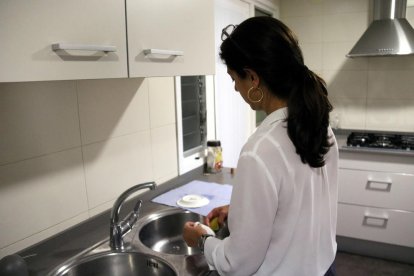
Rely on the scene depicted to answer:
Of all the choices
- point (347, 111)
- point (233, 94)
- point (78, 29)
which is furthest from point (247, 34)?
point (347, 111)

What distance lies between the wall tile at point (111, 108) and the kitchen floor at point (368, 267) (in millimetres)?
1876

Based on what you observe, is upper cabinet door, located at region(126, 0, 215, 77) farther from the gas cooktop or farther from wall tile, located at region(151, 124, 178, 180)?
the gas cooktop

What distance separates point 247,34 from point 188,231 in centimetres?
60

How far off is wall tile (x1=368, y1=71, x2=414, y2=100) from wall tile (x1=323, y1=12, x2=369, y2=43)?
37 cm

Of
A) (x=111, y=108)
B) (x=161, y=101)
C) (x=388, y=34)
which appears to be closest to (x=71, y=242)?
(x=111, y=108)

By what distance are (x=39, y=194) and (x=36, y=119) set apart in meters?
0.25

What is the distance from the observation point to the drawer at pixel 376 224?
8.25ft

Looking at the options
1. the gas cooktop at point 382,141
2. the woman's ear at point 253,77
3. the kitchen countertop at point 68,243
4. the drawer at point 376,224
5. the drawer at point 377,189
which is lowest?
the drawer at point 376,224

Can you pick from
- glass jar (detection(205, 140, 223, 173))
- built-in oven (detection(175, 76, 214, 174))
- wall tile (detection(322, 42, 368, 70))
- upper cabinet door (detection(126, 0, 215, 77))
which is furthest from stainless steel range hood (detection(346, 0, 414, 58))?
upper cabinet door (detection(126, 0, 215, 77))

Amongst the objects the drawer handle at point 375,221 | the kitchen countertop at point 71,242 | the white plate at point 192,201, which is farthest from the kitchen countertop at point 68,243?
the drawer handle at point 375,221

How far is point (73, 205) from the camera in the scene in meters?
1.31

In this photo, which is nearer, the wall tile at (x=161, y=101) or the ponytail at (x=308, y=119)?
the ponytail at (x=308, y=119)

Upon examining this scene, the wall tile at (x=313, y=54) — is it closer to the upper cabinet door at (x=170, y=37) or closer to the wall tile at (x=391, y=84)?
the wall tile at (x=391, y=84)

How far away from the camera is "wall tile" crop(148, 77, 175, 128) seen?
1.67 meters
